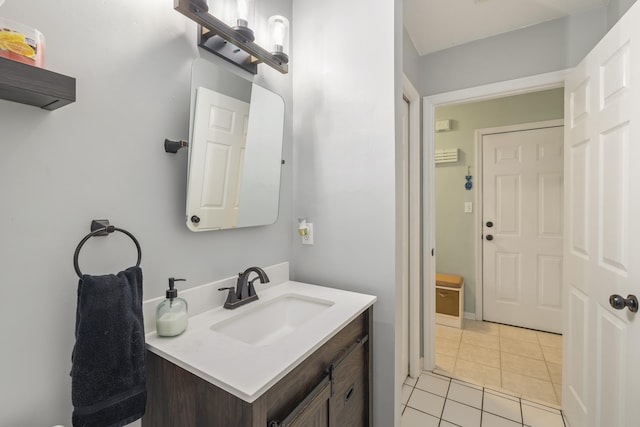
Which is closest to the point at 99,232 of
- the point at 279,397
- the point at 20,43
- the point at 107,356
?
the point at 107,356

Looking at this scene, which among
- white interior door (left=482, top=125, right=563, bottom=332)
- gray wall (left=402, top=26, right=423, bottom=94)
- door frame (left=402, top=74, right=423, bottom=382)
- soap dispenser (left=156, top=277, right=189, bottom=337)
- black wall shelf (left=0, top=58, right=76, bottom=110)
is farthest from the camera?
white interior door (left=482, top=125, right=563, bottom=332)

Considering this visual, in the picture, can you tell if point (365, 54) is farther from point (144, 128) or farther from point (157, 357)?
point (157, 357)

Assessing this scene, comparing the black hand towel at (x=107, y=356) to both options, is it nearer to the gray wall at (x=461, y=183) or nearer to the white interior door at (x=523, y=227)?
the gray wall at (x=461, y=183)

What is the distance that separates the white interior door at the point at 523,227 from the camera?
9.23 feet

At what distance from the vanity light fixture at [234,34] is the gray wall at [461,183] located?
8.27ft

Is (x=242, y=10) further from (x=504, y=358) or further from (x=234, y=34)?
(x=504, y=358)

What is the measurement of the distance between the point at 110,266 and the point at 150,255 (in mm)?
117

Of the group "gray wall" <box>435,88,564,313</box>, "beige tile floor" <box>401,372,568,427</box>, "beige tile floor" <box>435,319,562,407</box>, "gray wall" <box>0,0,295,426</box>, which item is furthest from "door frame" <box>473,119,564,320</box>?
"gray wall" <box>0,0,295,426</box>

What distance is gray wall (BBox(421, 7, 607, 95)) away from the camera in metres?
1.86

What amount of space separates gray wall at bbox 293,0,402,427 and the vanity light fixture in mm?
284

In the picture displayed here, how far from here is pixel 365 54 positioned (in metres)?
1.38

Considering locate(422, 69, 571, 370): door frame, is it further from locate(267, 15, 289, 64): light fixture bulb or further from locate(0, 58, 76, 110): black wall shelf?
locate(0, 58, 76, 110): black wall shelf

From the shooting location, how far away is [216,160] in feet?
3.74

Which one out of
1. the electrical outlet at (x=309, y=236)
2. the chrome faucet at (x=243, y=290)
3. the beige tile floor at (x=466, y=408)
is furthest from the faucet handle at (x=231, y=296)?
the beige tile floor at (x=466, y=408)
